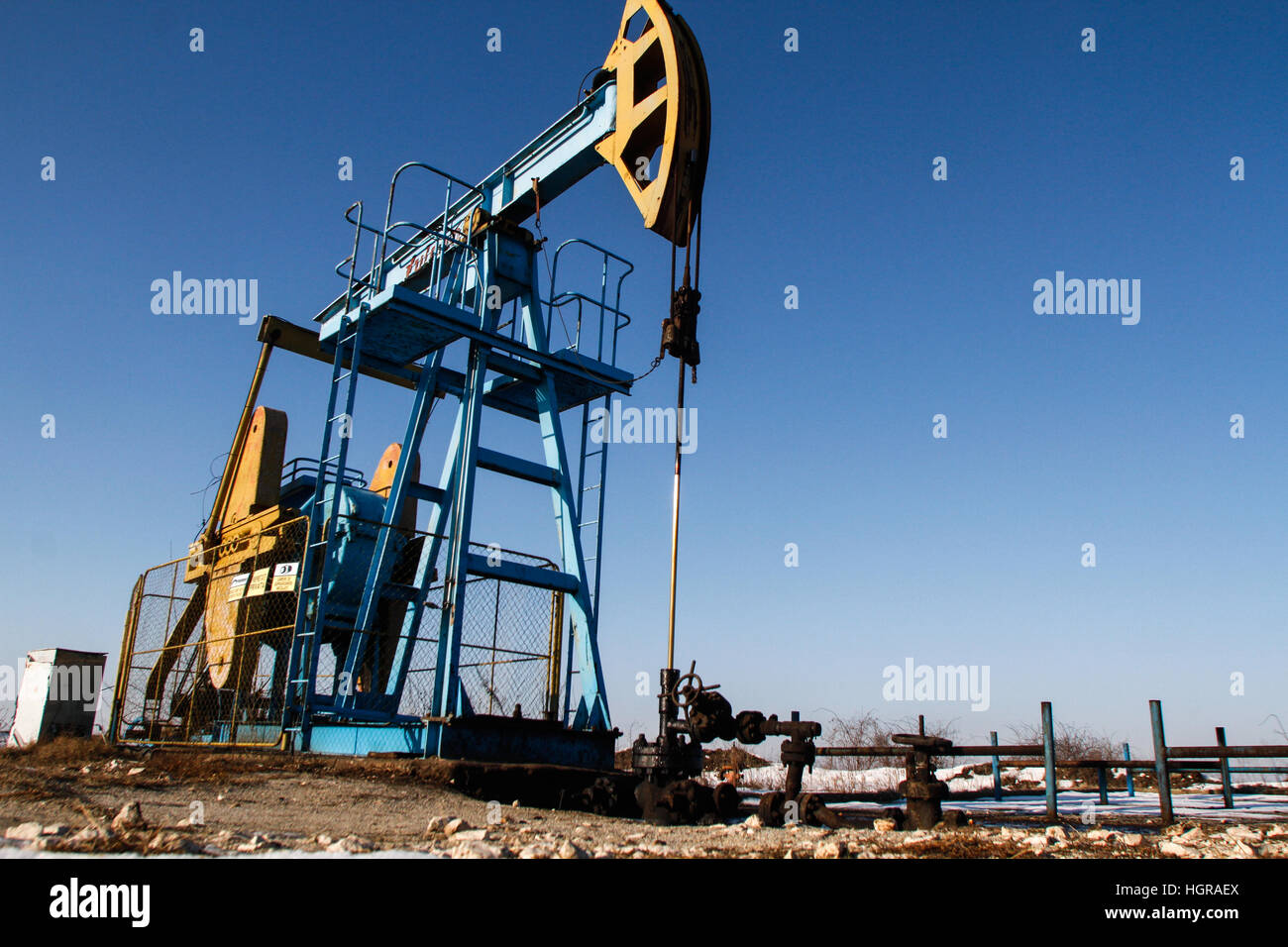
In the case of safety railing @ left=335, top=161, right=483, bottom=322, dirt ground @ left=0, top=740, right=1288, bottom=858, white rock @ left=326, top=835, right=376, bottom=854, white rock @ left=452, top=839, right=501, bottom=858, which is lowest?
dirt ground @ left=0, top=740, right=1288, bottom=858

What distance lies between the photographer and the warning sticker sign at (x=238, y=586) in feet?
32.0

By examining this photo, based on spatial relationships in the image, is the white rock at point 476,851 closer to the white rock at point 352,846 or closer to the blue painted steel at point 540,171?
the white rock at point 352,846

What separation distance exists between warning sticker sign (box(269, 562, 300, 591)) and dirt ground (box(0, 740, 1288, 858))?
6.27 feet

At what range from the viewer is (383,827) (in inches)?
180

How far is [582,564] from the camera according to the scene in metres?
9.53

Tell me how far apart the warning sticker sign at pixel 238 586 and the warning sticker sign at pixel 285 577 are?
43.5 inches

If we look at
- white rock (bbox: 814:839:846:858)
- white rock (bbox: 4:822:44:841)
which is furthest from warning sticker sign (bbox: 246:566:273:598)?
white rock (bbox: 814:839:846:858)

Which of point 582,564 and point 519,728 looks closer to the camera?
point 519,728

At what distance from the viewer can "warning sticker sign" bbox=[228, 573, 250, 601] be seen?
9.74 metres

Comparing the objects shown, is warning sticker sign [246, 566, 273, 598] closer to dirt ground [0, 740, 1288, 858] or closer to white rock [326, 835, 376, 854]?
dirt ground [0, 740, 1288, 858]
